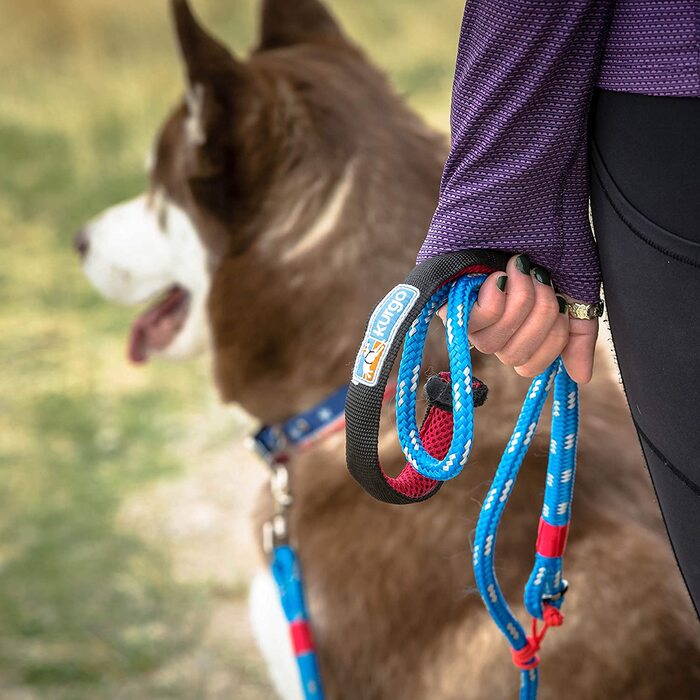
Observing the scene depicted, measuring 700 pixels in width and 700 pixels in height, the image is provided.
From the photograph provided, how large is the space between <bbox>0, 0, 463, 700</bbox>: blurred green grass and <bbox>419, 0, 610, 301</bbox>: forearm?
1.09 meters

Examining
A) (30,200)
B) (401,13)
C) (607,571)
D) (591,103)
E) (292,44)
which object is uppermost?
(591,103)

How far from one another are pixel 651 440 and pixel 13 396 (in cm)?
366

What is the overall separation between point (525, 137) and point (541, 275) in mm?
142

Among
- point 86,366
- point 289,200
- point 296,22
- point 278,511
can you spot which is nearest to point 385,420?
point 278,511

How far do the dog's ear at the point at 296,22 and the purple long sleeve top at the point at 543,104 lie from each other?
1.09 metres

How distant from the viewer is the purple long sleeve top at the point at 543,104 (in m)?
0.77

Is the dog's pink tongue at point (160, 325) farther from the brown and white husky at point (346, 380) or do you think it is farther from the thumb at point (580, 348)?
the thumb at point (580, 348)

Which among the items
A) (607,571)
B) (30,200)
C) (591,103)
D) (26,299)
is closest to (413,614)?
(607,571)

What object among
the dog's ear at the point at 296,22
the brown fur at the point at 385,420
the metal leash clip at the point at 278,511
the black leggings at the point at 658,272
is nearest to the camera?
the black leggings at the point at 658,272

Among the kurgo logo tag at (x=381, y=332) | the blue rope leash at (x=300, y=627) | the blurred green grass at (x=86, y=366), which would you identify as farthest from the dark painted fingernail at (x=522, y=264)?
the blurred green grass at (x=86, y=366)

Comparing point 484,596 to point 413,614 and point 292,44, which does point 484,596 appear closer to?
point 413,614

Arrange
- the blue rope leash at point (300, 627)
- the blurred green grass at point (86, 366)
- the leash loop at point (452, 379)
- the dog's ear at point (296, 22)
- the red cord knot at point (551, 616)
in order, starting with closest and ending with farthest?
the leash loop at point (452, 379)
the red cord knot at point (551, 616)
the blue rope leash at point (300, 627)
the dog's ear at point (296, 22)
the blurred green grass at point (86, 366)

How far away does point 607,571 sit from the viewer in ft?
4.22

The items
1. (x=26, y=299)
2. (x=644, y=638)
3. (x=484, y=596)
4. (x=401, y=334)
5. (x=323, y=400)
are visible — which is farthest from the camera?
(x=26, y=299)
